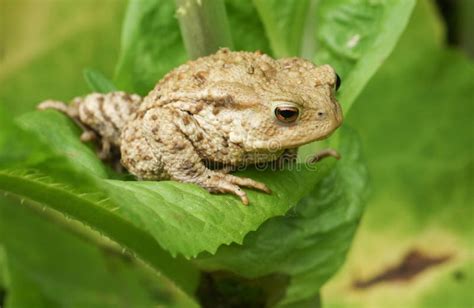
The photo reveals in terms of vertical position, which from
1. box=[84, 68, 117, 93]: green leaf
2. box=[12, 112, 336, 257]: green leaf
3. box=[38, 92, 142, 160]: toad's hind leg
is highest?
box=[84, 68, 117, 93]: green leaf

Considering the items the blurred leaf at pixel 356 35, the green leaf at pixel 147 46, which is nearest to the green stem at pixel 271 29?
the blurred leaf at pixel 356 35

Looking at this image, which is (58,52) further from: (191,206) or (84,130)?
(191,206)

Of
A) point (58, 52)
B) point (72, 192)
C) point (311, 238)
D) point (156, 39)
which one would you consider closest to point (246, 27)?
point (156, 39)

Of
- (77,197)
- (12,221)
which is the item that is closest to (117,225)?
(77,197)

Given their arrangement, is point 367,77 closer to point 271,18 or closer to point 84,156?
point 271,18

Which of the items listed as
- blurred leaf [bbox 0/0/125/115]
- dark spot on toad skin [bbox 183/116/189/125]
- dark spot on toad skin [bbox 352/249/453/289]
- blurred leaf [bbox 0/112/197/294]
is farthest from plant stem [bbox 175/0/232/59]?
blurred leaf [bbox 0/0/125/115]

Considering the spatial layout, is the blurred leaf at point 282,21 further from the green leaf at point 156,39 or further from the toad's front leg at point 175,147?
the toad's front leg at point 175,147

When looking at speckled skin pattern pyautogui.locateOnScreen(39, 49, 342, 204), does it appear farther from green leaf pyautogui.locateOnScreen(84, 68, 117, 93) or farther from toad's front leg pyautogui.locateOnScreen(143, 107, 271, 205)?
green leaf pyautogui.locateOnScreen(84, 68, 117, 93)
